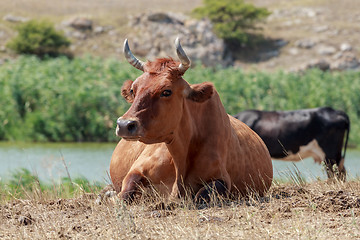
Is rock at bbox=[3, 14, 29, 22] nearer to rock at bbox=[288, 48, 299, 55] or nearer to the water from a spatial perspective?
rock at bbox=[288, 48, 299, 55]

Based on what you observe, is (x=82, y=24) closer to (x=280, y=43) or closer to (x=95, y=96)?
(x=280, y=43)

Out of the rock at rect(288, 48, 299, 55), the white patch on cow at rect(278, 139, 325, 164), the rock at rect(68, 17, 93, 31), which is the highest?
the rock at rect(68, 17, 93, 31)

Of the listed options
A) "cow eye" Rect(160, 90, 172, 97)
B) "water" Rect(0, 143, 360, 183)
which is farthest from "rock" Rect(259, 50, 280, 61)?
"cow eye" Rect(160, 90, 172, 97)

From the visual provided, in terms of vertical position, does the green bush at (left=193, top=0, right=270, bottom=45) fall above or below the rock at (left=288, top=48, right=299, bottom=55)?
above

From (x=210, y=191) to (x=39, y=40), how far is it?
43325mm

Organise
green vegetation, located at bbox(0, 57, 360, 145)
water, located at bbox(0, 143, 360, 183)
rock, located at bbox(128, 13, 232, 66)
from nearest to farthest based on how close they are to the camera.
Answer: water, located at bbox(0, 143, 360, 183) < green vegetation, located at bbox(0, 57, 360, 145) < rock, located at bbox(128, 13, 232, 66)

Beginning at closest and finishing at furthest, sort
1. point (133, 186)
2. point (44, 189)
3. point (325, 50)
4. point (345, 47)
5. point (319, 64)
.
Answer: point (133, 186) → point (44, 189) → point (319, 64) → point (345, 47) → point (325, 50)

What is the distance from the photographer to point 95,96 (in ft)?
87.0

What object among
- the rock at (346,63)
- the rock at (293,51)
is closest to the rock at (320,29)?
the rock at (293,51)

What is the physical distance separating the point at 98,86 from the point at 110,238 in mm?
22842

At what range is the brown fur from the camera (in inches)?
234

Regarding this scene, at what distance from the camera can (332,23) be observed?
60.5 m

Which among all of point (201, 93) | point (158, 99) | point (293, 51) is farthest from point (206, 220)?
point (293, 51)

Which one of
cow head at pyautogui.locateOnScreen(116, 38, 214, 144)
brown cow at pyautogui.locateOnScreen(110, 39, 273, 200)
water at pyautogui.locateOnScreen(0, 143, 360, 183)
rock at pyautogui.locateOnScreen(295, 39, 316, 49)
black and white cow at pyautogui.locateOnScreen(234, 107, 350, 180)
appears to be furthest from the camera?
rock at pyautogui.locateOnScreen(295, 39, 316, 49)
